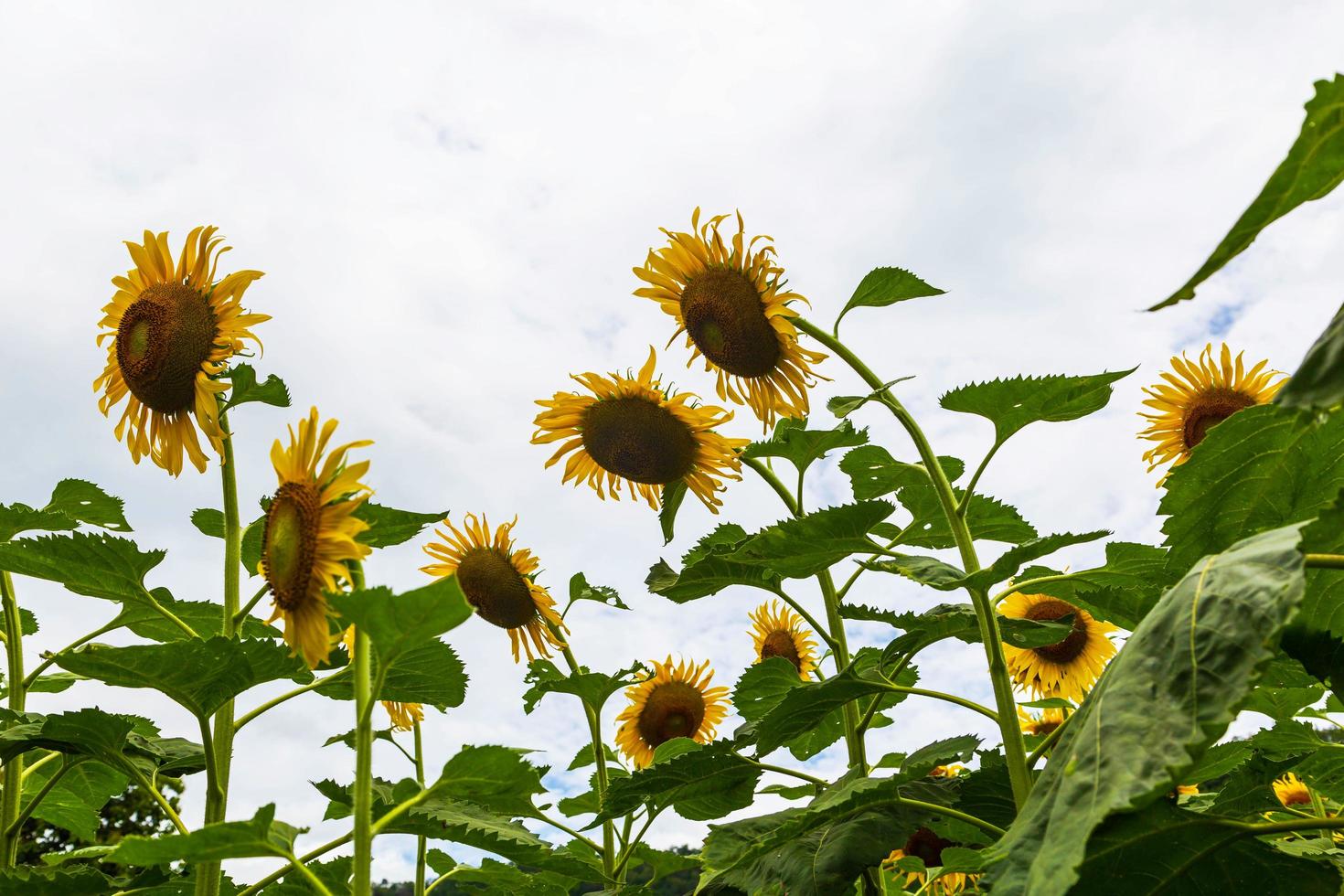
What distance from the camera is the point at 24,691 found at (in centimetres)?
319

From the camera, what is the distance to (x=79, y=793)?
337cm

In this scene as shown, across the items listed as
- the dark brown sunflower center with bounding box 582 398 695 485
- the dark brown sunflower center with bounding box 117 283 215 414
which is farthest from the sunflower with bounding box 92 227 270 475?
the dark brown sunflower center with bounding box 582 398 695 485

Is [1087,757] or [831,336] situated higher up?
[831,336]

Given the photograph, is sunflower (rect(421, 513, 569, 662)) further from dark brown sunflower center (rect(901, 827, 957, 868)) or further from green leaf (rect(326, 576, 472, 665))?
green leaf (rect(326, 576, 472, 665))

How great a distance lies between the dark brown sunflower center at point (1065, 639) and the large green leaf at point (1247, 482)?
7.33ft

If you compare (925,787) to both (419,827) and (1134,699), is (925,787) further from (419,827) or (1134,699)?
(1134,699)

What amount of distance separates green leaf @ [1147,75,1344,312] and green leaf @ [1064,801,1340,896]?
77 cm

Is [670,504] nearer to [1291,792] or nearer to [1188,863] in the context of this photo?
[1188,863]

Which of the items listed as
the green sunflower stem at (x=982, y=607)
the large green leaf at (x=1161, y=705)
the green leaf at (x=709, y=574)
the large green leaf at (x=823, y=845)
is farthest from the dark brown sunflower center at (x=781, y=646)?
the large green leaf at (x=1161, y=705)

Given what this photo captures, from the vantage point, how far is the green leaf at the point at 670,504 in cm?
319

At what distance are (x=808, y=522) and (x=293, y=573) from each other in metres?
0.99

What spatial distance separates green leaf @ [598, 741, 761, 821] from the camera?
7.77ft

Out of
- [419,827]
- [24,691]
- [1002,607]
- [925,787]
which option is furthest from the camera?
[1002,607]

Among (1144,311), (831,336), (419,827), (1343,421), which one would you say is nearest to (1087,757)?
(1144,311)
